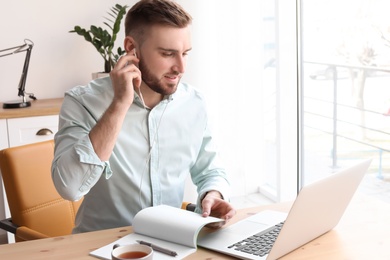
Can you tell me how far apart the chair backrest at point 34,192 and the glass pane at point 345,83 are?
2.06 m

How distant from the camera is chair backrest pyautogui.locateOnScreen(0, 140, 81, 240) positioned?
2.08m

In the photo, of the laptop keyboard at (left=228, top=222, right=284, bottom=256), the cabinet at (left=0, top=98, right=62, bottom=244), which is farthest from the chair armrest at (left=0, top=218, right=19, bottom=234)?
the cabinet at (left=0, top=98, right=62, bottom=244)

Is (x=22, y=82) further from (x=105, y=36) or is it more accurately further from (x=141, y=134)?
(x=141, y=134)

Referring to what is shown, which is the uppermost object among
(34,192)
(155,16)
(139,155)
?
(155,16)

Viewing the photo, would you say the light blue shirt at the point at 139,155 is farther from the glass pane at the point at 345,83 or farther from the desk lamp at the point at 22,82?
the glass pane at the point at 345,83

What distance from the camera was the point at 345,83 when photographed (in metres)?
4.00

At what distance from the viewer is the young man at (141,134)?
1.67 metres

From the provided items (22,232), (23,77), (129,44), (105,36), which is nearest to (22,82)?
(23,77)

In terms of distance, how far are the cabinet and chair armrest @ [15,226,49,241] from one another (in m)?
1.31

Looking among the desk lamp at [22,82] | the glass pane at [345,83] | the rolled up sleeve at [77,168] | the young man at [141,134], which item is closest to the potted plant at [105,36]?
the desk lamp at [22,82]

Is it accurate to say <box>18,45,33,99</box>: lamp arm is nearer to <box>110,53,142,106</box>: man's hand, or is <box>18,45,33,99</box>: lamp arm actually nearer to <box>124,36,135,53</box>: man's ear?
<box>124,36,135,53</box>: man's ear

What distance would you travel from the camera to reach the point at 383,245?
1.50 meters

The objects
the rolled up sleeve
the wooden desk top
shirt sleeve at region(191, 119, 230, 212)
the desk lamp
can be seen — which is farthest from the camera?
the desk lamp

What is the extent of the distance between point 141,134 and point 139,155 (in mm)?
71
